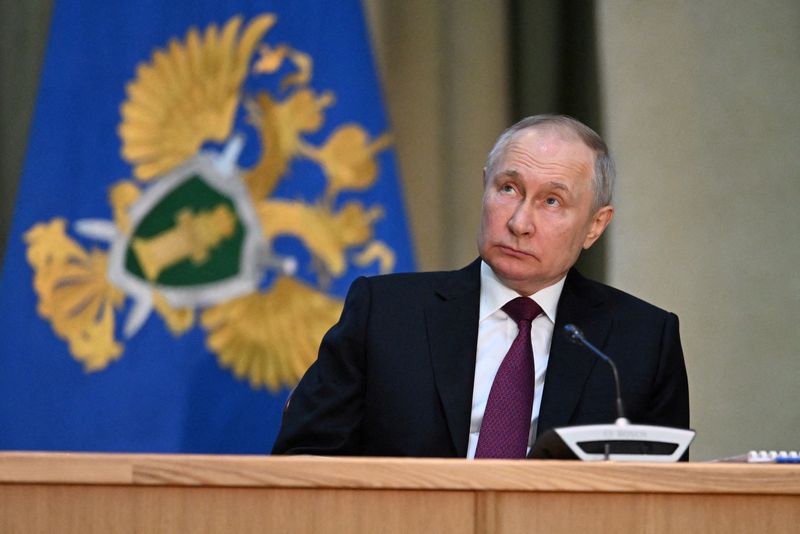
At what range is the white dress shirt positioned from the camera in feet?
7.73

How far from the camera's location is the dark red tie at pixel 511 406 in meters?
2.25

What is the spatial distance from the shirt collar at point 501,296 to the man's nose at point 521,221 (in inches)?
6.1

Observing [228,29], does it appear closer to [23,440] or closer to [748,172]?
[23,440]

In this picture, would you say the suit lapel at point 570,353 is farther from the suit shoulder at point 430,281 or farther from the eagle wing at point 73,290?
the eagle wing at point 73,290

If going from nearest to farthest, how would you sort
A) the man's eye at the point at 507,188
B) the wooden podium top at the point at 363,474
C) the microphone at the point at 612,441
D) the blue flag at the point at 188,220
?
the wooden podium top at the point at 363,474
the microphone at the point at 612,441
the man's eye at the point at 507,188
the blue flag at the point at 188,220

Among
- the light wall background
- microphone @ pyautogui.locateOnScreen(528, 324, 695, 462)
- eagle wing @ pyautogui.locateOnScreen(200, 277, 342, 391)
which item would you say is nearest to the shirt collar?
microphone @ pyautogui.locateOnScreen(528, 324, 695, 462)

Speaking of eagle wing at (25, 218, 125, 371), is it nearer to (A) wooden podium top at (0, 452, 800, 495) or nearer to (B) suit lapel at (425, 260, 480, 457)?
(B) suit lapel at (425, 260, 480, 457)

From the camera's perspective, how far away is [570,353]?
240cm

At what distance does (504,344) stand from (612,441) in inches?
29.7

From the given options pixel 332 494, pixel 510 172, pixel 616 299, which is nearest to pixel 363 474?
pixel 332 494

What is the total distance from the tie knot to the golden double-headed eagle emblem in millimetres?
1293

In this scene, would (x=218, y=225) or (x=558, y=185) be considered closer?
(x=558, y=185)

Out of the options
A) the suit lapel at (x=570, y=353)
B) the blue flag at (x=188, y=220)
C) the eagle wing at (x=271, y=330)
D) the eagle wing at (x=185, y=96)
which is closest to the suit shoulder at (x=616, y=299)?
the suit lapel at (x=570, y=353)

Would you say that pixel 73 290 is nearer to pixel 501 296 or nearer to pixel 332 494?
pixel 501 296
